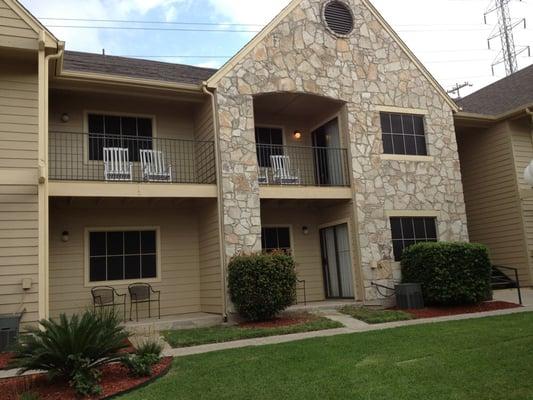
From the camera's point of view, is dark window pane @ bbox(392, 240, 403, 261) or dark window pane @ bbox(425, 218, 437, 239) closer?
dark window pane @ bbox(392, 240, 403, 261)

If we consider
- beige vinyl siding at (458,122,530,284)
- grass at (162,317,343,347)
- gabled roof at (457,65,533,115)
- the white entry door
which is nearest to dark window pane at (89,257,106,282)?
grass at (162,317,343,347)

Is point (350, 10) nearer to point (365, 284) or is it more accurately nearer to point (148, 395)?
point (365, 284)

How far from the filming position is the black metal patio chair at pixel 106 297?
11.4 m

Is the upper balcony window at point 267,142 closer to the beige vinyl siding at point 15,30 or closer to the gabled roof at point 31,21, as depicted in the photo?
the gabled roof at point 31,21

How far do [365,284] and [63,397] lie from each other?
27.0 ft

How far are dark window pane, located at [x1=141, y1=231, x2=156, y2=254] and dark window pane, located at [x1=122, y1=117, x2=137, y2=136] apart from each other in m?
2.51

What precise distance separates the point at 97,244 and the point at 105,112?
3245 millimetres

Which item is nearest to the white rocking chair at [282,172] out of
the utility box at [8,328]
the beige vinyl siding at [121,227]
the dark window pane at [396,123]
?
the beige vinyl siding at [121,227]

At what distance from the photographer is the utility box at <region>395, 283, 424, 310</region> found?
11.9m

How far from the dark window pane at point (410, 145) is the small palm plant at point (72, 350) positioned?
33.1ft

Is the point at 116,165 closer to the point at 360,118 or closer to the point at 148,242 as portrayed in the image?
the point at 148,242

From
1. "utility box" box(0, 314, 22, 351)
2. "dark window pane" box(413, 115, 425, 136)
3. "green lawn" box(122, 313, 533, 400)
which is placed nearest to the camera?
"green lawn" box(122, 313, 533, 400)

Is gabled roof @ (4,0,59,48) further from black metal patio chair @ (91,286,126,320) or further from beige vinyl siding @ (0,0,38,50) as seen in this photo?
black metal patio chair @ (91,286,126,320)

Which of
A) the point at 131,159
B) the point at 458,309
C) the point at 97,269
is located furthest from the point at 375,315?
the point at 131,159
